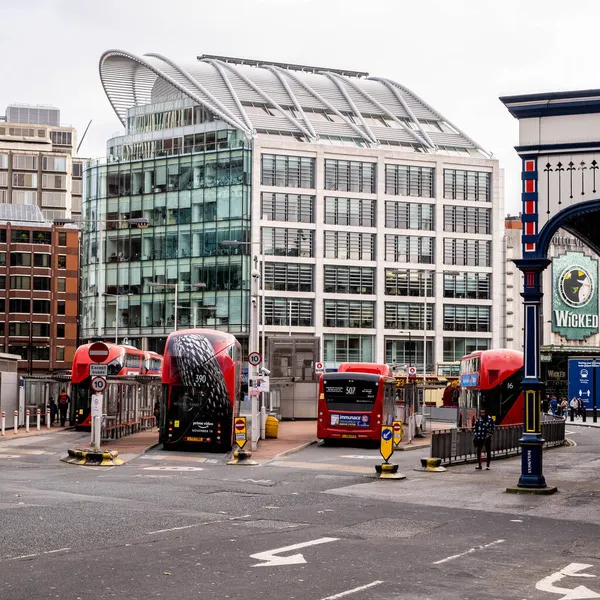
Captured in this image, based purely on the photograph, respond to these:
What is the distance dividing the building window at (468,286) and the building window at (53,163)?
5999 cm

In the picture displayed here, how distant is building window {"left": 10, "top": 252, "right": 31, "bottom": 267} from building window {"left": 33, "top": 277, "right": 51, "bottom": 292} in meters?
1.81

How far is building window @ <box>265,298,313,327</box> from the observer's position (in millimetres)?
106000

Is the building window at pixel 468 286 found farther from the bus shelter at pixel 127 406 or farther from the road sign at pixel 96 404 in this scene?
the road sign at pixel 96 404

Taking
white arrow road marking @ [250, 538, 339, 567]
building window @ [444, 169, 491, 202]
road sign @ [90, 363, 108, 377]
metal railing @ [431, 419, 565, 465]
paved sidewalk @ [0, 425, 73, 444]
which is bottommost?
paved sidewalk @ [0, 425, 73, 444]

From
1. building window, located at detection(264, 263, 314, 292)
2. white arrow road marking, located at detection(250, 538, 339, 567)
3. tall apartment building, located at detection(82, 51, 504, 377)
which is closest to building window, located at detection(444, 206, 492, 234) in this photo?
tall apartment building, located at detection(82, 51, 504, 377)

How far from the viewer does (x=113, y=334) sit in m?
112

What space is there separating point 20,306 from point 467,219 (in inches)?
1803

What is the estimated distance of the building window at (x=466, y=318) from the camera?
11294 centimetres

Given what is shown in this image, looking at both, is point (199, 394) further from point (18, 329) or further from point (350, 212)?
point (18, 329)

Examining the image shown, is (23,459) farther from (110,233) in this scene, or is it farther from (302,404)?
(110,233)

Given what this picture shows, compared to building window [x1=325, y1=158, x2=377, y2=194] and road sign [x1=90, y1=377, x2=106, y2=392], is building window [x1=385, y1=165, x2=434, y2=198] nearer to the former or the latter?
building window [x1=325, y1=158, x2=377, y2=194]

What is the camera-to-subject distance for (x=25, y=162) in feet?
492

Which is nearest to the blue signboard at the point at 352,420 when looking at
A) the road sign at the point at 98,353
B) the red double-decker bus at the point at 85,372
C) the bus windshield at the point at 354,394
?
the bus windshield at the point at 354,394

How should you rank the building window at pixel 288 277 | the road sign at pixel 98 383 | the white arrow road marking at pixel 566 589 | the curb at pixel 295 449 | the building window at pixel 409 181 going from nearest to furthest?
the white arrow road marking at pixel 566 589, the road sign at pixel 98 383, the curb at pixel 295 449, the building window at pixel 288 277, the building window at pixel 409 181
